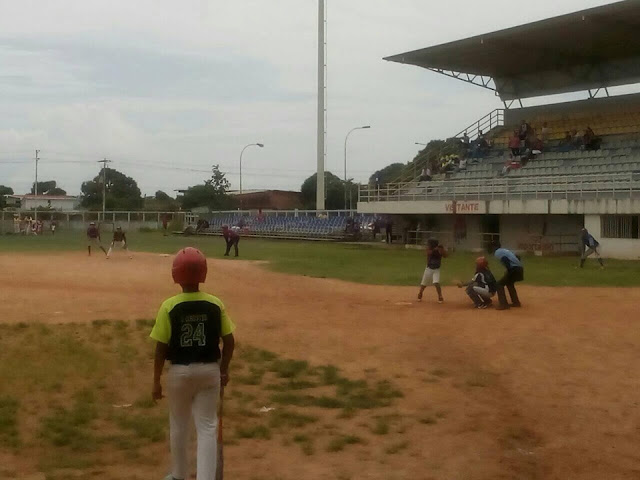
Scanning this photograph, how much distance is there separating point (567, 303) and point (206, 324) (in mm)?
14340

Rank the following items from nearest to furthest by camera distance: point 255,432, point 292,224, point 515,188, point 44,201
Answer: point 255,432 → point 515,188 → point 292,224 → point 44,201

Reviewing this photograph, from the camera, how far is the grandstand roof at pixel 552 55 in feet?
126

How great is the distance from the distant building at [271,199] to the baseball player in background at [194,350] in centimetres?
9577

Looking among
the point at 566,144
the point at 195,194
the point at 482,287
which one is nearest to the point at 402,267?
the point at 482,287

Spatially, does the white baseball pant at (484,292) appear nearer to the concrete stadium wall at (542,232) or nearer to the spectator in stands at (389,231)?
the concrete stadium wall at (542,232)

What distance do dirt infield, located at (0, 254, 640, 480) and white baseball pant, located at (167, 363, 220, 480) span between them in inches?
48.9

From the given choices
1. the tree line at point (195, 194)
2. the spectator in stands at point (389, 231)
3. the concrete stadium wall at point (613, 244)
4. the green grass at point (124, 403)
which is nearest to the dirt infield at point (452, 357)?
the green grass at point (124, 403)

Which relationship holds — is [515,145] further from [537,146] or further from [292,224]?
[292,224]

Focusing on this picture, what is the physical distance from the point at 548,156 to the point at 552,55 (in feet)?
19.3

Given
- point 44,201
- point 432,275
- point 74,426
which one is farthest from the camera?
point 44,201

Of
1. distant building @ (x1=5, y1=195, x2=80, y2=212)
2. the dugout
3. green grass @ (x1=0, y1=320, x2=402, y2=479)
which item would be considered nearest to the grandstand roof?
the dugout

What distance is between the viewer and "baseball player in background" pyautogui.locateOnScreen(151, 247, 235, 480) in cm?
588

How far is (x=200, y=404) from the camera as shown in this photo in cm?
598

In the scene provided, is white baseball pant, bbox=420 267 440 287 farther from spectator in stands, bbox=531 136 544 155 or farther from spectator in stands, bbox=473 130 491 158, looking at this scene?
spectator in stands, bbox=473 130 491 158
